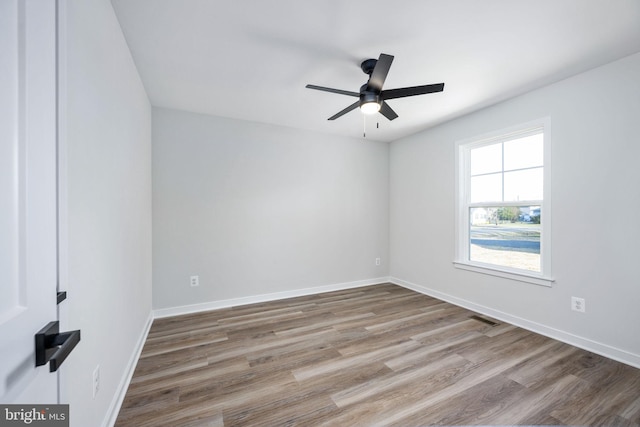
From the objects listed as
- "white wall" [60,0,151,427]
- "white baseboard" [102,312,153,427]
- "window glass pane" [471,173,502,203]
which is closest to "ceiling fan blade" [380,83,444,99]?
"window glass pane" [471,173,502,203]

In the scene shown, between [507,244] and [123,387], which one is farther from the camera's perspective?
[507,244]

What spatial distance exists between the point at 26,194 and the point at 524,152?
3830 millimetres

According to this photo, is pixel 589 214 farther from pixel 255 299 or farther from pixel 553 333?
pixel 255 299

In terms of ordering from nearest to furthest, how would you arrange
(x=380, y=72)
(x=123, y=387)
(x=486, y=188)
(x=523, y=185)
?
(x=123, y=387)
(x=380, y=72)
(x=523, y=185)
(x=486, y=188)

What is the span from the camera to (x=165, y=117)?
10.3ft

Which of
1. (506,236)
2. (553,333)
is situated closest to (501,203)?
(506,236)

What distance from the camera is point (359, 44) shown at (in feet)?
6.52

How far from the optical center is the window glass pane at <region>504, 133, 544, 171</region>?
9.05 ft

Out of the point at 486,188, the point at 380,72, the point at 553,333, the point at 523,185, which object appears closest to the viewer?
the point at 380,72

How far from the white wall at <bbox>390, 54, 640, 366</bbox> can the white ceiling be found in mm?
232

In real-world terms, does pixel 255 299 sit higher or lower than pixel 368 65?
lower

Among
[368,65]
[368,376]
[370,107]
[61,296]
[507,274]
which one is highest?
[368,65]

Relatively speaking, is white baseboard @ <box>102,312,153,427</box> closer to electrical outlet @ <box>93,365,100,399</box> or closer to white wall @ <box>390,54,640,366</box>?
electrical outlet @ <box>93,365,100,399</box>

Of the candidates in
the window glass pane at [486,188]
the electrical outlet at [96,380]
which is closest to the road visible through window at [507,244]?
the window glass pane at [486,188]
